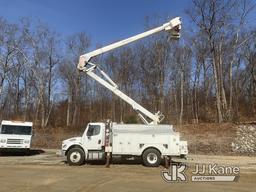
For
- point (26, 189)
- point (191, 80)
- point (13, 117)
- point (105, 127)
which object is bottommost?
point (26, 189)

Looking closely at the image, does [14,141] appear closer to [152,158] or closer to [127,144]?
[127,144]

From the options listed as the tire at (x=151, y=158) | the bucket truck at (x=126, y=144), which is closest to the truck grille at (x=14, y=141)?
the bucket truck at (x=126, y=144)

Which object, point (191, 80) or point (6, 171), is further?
point (191, 80)

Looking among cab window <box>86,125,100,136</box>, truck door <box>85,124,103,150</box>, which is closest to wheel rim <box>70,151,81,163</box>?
truck door <box>85,124,103,150</box>

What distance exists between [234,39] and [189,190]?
112ft

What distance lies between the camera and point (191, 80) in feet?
184

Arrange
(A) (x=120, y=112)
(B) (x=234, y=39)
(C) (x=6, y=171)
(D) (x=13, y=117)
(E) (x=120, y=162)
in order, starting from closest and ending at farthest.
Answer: (C) (x=6, y=171)
(E) (x=120, y=162)
(B) (x=234, y=39)
(A) (x=120, y=112)
(D) (x=13, y=117)

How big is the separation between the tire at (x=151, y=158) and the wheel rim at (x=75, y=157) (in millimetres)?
3677

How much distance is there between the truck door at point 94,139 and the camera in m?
23.5

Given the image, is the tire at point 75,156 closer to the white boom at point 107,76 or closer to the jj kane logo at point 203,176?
the white boom at point 107,76

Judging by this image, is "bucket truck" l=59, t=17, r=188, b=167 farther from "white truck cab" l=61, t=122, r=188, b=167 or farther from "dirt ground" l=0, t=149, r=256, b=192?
"dirt ground" l=0, t=149, r=256, b=192

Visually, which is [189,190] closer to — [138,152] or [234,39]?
[138,152]

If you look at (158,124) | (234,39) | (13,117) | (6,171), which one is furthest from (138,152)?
(13,117)

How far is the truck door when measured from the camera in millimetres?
23453
